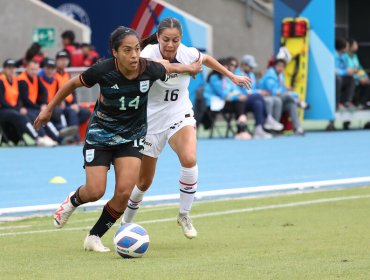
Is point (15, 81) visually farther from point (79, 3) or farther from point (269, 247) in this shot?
point (269, 247)

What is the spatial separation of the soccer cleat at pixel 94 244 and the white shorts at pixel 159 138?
1.23m

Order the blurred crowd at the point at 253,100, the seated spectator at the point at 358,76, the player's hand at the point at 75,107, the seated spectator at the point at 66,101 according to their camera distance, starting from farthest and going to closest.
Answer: the seated spectator at the point at 358,76
the blurred crowd at the point at 253,100
the player's hand at the point at 75,107
the seated spectator at the point at 66,101

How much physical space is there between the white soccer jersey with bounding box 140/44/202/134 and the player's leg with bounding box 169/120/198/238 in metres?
0.15

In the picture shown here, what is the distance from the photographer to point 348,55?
→ 27.6 m

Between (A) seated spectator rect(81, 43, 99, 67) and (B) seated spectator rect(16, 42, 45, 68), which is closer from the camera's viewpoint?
(B) seated spectator rect(16, 42, 45, 68)

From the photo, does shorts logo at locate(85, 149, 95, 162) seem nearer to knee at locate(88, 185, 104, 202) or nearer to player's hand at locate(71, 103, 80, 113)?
knee at locate(88, 185, 104, 202)

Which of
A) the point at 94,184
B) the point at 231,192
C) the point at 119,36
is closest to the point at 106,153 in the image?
the point at 94,184

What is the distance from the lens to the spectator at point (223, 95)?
2323 centimetres

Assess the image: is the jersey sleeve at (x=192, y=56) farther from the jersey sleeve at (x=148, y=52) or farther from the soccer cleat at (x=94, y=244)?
the soccer cleat at (x=94, y=244)

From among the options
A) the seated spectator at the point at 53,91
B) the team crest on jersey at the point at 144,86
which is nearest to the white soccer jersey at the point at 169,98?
the team crest on jersey at the point at 144,86

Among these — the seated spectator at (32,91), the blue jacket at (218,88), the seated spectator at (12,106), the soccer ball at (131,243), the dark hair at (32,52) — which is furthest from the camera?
the blue jacket at (218,88)

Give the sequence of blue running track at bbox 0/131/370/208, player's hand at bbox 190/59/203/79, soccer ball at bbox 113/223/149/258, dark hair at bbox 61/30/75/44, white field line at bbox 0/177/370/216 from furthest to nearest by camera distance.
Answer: dark hair at bbox 61/30/75/44, blue running track at bbox 0/131/370/208, white field line at bbox 0/177/370/216, player's hand at bbox 190/59/203/79, soccer ball at bbox 113/223/149/258

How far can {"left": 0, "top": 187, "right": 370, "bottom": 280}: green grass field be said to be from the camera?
7875 mm

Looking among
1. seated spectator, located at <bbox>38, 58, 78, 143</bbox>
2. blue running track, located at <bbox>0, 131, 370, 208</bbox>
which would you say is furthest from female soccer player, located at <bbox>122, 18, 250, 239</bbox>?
seated spectator, located at <bbox>38, 58, 78, 143</bbox>
